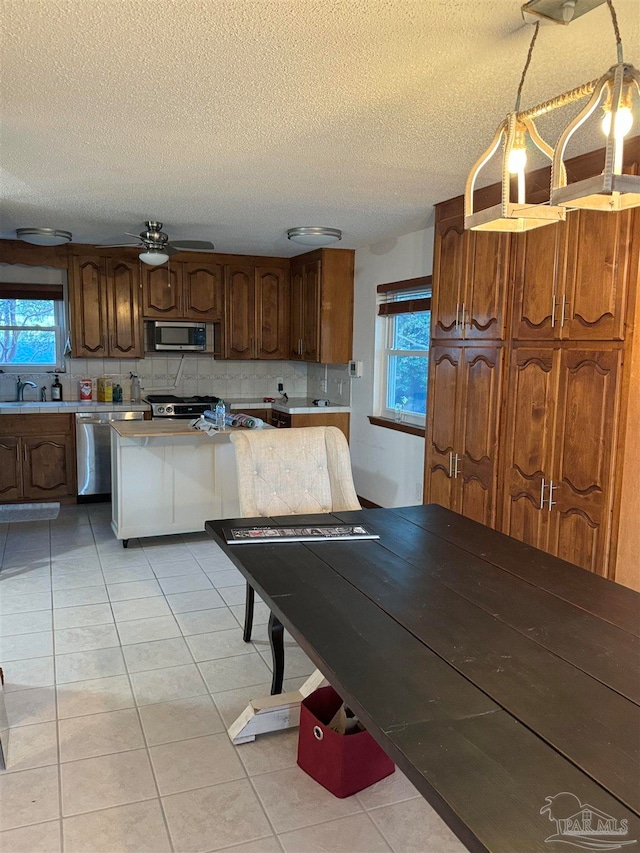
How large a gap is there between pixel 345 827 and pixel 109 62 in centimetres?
249

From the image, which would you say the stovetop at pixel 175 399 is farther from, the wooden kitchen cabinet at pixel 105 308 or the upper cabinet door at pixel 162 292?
the upper cabinet door at pixel 162 292

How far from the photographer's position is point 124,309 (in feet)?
19.3

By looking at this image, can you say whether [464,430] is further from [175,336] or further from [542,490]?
[175,336]

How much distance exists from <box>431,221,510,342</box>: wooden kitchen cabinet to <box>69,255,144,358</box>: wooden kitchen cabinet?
309 cm

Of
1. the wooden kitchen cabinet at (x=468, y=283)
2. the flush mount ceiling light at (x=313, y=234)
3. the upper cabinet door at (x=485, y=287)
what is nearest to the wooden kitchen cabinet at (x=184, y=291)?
the flush mount ceiling light at (x=313, y=234)

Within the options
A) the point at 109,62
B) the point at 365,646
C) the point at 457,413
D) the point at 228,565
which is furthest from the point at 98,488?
the point at 365,646

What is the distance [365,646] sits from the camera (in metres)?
1.51

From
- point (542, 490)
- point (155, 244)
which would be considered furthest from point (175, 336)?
point (542, 490)

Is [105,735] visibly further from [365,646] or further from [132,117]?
[132,117]

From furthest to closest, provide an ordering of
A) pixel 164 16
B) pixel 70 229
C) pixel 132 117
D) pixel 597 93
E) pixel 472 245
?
pixel 70 229 → pixel 472 245 → pixel 132 117 → pixel 164 16 → pixel 597 93

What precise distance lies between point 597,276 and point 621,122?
1562 mm

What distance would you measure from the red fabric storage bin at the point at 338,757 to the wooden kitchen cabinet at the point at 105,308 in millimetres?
4454

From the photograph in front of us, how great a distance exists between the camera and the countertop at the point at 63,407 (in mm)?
5379

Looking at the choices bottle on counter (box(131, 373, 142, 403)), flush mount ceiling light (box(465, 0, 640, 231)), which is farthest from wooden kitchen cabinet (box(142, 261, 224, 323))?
flush mount ceiling light (box(465, 0, 640, 231))
